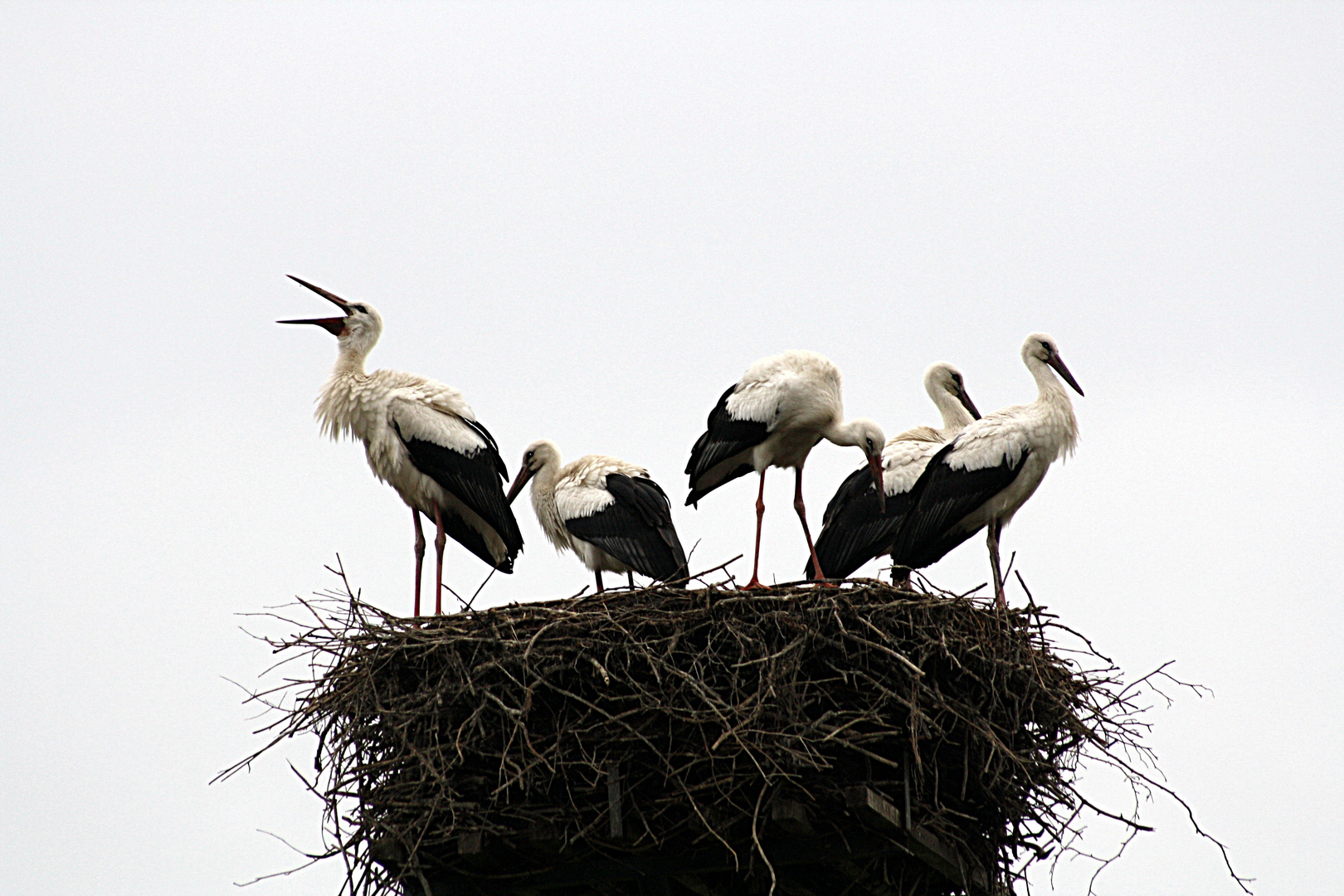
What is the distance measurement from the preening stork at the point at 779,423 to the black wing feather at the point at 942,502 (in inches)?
9.6

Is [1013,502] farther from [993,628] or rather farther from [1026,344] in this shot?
[993,628]

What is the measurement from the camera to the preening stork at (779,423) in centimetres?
908

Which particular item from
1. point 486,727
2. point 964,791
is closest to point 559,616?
point 486,727

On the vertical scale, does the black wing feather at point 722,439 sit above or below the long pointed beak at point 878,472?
above

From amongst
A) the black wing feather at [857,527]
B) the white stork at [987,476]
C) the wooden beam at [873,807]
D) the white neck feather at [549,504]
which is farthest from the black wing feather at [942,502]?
the wooden beam at [873,807]

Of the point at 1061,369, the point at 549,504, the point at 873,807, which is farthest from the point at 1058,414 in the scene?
the point at 873,807

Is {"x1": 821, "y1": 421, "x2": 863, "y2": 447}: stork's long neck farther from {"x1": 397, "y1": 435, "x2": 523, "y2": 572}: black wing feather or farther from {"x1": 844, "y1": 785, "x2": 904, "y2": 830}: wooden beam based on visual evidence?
{"x1": 844, "y1": 785, "x2": 904, "y2": 830}: wooden beam

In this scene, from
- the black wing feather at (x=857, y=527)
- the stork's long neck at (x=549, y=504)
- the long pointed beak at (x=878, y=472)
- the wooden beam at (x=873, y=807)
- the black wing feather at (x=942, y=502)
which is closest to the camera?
the wooden beam at (x=873, y=807)

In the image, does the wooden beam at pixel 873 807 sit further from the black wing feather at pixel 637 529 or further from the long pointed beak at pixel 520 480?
the long pointed beak at pixel 520 480

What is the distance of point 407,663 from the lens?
6934 millimetres

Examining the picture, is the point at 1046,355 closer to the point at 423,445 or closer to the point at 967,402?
the point at 967,402

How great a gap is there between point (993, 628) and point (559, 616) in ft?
6.07

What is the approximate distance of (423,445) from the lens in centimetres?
916

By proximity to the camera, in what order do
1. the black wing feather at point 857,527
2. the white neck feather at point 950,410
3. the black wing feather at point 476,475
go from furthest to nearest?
the white neck feather at point 950,410
the black wing feather at point 857,527
the black wing feather at point 476,475
